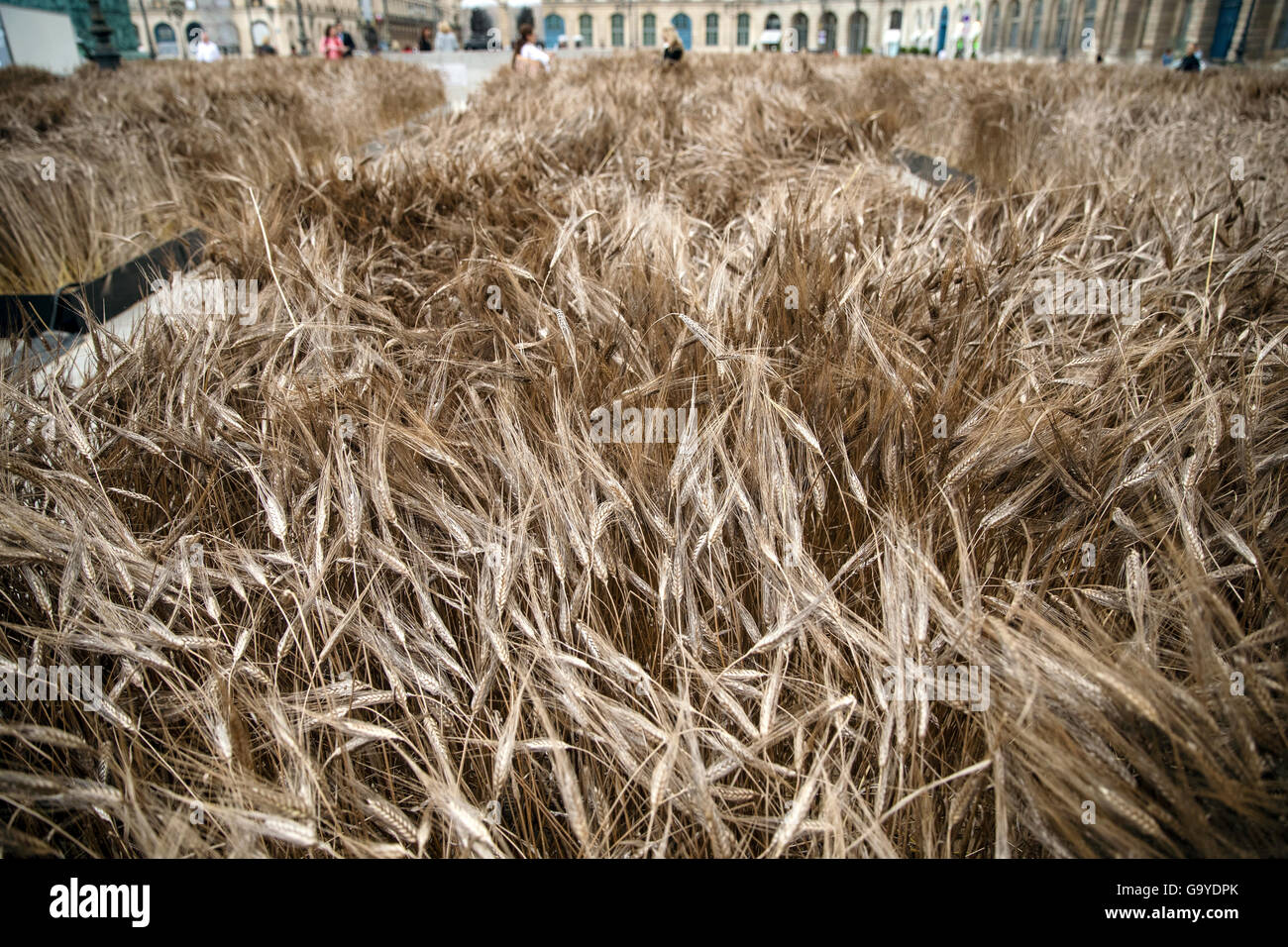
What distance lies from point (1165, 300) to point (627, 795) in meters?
1.63

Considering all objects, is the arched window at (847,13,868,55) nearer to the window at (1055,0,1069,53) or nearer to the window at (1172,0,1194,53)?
the window at (1055,0,1069,53)

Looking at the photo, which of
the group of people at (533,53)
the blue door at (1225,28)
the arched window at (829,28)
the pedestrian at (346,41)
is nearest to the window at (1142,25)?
the blue door at (1225,28)

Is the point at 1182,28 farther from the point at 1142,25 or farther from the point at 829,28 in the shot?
the point at 829,28

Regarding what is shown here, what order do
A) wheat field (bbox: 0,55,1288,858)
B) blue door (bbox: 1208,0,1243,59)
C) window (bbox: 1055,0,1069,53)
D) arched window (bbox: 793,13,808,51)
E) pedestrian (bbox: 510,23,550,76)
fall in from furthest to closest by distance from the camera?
arched window (bbox: 793,13,808,51) → window (bbox: 1055,0,1069,53) → blue door (bbox: 1208,0,1243,59) → pedestrian (bbox: 510,23,550,76) → wheat field (bbox: 0,55,1288,858)

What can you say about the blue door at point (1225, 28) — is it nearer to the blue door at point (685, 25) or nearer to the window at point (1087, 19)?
the window at point (1087, 19)

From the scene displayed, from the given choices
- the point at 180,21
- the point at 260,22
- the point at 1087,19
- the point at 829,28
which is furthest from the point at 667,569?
the point at 180,21

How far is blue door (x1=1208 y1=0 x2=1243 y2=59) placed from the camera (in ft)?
83.1

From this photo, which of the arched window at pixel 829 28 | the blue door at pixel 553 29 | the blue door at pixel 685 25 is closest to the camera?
the arched window at pixel 829 28

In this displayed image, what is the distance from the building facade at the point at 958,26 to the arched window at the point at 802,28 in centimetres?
10

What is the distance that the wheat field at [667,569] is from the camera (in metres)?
0.74

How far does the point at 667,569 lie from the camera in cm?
94

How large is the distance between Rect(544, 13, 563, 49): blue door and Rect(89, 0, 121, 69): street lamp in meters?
56.1

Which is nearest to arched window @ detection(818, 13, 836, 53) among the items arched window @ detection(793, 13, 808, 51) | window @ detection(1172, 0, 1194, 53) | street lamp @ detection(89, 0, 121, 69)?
arched window @ detection(793, 13, 808, 51)
